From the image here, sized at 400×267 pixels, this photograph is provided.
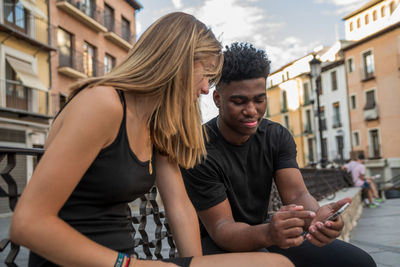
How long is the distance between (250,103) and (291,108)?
145 ft

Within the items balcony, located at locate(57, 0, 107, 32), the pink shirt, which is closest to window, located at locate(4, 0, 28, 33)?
balcony, located at locate(57, 0, 107, 32)

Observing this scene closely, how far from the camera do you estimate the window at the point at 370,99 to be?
3515cm

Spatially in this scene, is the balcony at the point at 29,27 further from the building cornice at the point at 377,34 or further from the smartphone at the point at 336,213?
the building cornice at the point at 377,34

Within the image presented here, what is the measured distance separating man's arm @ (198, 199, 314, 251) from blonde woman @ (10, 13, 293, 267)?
0.28 meters

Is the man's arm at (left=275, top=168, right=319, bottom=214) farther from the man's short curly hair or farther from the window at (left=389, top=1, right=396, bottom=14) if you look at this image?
the window at (left=389, top=1, right=396, bottom=14)

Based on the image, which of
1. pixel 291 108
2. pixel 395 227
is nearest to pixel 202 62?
pixel 395 227

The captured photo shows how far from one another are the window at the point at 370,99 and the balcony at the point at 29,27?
82.3 feet

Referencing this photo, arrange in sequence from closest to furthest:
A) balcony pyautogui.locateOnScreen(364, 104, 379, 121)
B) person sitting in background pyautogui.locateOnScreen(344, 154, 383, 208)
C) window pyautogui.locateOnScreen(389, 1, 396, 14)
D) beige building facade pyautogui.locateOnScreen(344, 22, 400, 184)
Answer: person sitting in background pyautogui.locateOnScreen(344, 154, 383, 208) < beige building facade pyautogui.locateOnScreen(344, 22, 400, 184) < balcony pyautogui.locateOnScreen(364, 104, 379, 121) < window pyautogui.locateOnScreen(389, 1, 396, 14)

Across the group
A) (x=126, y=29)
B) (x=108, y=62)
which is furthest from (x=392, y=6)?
(x=108, y=62)

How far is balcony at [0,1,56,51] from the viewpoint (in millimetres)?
17938

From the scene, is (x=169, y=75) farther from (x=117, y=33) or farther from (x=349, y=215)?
(x=117, y=33)

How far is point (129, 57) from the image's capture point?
1.74 meters

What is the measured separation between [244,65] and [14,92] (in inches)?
686

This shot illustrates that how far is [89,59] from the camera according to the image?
2328 cm
